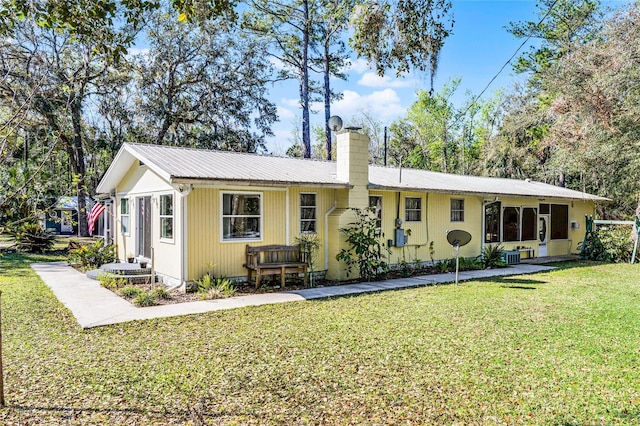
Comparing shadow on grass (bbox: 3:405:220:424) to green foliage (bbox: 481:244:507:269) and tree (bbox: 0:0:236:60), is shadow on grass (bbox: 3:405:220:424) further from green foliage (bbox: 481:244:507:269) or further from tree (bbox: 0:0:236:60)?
green foliage (bbox: 481:244:507:269)

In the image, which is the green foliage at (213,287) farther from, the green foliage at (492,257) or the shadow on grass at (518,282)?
the green foliage at (492,257)

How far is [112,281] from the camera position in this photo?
31.9ft

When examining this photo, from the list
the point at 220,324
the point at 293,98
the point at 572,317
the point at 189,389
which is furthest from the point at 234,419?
the point at 293,98

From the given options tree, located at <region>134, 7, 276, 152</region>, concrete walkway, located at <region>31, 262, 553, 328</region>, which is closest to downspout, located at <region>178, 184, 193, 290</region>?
concrete walkway, located at <region>31, 262, 553, 328</region>

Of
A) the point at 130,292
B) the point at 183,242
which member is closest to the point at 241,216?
the point at 183,242

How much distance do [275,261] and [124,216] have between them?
19.9 ft

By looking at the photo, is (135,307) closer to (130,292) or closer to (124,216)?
(130,292)

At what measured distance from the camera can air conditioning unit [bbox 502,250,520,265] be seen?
14359 mm

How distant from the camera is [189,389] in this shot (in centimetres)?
417

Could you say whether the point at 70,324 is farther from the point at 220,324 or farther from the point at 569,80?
the point at 569,80

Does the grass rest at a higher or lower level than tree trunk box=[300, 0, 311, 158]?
lower

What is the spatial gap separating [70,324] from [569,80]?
16204 mm

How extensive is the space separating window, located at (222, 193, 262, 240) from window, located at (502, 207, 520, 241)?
30.9 ft

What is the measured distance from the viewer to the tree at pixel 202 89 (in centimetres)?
2327
